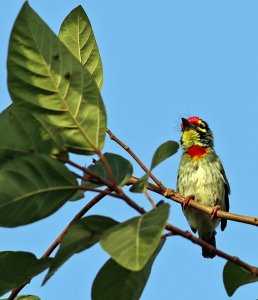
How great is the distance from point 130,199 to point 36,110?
47 centimetres

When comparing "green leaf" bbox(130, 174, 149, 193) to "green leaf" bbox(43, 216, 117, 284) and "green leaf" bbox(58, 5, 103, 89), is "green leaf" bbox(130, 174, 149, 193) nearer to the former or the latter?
"green leaf" bbox(43, 216, 117, 284)

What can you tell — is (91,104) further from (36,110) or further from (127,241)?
(127,241)

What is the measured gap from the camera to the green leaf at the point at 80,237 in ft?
6.15

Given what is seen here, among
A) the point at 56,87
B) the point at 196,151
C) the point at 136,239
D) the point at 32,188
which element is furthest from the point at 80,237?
the point at 196,151

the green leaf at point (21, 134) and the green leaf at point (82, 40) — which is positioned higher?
the green leaf at point (82, 40)

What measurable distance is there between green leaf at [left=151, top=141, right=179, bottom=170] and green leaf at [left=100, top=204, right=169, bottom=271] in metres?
0.37

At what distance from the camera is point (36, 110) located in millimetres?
2021

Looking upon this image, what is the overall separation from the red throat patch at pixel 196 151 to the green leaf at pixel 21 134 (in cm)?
466

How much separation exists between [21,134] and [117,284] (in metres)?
0.62

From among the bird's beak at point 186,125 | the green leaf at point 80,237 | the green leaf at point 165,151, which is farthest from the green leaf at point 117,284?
the bird's beak at point 186,125

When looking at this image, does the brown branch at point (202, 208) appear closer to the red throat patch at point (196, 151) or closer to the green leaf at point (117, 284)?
the green leaf at point (117, 284)

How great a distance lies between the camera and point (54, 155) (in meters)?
1.93

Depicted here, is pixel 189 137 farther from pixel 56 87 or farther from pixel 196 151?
pixel 56 87

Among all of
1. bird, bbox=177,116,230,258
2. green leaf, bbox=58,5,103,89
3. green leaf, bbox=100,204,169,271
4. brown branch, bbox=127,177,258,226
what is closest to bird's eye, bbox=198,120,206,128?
bird, bbox=177,116,230,258
